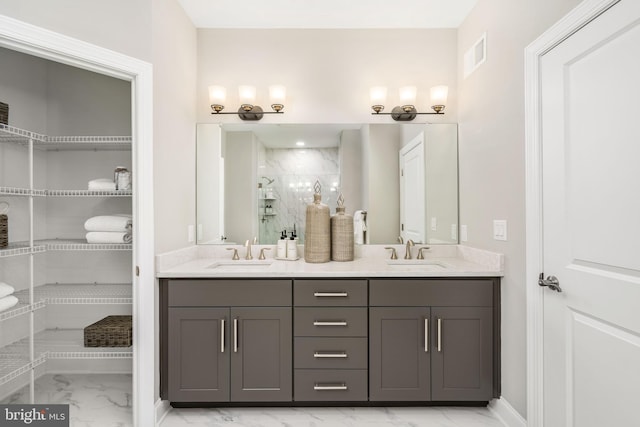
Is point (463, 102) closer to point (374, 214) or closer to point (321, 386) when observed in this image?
point (374, 214)

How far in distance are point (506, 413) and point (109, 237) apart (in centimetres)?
259

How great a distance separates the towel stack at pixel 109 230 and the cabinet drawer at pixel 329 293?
3.61 feet

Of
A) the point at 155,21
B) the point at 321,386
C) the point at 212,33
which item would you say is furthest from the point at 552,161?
the point at 212,33

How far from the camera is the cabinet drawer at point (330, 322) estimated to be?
204cm

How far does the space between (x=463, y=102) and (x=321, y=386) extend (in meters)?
2.22

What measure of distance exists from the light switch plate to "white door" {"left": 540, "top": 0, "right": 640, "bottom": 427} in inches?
12.2

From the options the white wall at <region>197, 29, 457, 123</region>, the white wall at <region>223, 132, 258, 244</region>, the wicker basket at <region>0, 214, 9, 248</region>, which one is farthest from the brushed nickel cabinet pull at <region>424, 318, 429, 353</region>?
the wicker basket at <region>0, 214, 9, 248</region>

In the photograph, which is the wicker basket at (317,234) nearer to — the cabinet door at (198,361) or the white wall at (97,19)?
Result: the cabinet door at (198,361)

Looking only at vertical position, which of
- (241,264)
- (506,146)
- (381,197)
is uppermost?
(506,146)

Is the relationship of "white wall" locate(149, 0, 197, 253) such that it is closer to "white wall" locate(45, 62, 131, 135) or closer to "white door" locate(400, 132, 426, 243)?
"white wall" locate(45, 62, 131, 135)

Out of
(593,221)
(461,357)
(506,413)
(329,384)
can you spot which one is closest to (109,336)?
(329,384)

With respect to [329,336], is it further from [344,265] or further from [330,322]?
[344,265]

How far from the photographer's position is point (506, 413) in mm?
1944

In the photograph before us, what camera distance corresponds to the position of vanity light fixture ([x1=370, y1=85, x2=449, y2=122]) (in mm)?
2570
